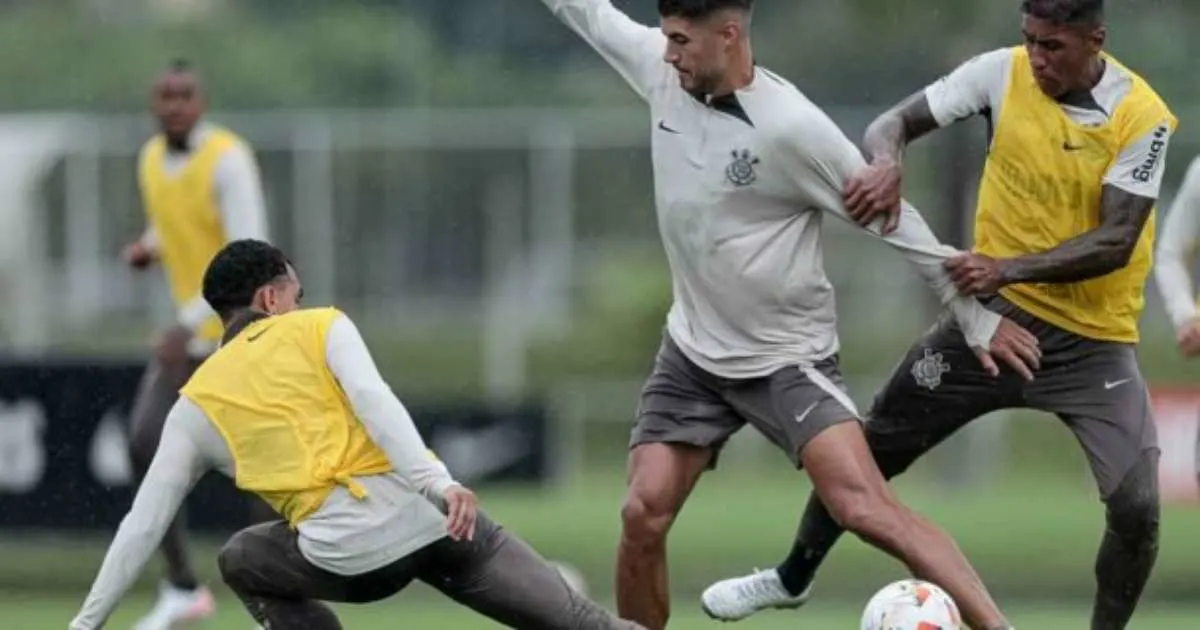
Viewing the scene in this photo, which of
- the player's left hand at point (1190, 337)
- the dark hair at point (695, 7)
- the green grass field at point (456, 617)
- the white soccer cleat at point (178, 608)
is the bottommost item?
the green grass field at point (456, 617)

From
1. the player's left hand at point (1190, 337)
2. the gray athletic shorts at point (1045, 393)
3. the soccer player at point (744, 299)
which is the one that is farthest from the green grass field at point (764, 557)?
the soccer player at point (744, 299)

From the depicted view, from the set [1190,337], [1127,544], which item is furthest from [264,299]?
[1190,337]

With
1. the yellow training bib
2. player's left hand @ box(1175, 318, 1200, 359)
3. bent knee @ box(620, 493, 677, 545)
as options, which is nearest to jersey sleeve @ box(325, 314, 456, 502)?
bent knee @ box(620, 493, 677, 545)

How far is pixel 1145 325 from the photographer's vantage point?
950 inches

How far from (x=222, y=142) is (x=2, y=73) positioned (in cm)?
1293

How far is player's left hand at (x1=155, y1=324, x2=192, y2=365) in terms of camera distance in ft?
47.0

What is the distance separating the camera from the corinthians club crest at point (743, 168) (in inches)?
408

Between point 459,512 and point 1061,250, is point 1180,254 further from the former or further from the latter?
point 459,512

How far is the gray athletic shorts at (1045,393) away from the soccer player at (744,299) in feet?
1.00

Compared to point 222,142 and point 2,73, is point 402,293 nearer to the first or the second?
point 2,73

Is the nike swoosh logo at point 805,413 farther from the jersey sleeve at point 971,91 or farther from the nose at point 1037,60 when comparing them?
the nose at point 1037,60

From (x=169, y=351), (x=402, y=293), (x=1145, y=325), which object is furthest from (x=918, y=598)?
(x=402, y=293)

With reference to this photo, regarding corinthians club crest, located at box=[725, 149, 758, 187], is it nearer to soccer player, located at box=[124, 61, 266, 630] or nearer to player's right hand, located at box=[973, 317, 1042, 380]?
player's right hand, located at box=[973, 317, 1042, 380]

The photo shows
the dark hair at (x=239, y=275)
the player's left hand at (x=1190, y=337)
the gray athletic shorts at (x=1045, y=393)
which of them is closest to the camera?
the dark hair at (x=239, y=275)
